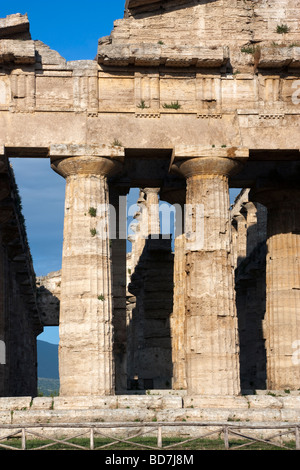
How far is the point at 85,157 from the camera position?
27734mm

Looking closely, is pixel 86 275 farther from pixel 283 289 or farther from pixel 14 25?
pixel 14 25

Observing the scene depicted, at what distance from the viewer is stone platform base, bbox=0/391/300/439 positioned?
24812mm

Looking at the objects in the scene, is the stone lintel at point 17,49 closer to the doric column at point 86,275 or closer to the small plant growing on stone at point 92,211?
the doric column at point 86,275

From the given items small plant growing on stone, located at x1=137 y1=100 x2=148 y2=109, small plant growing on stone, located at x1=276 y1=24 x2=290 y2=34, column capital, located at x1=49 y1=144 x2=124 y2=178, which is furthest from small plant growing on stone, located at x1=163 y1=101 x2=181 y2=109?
small plant growing on stone, located at x1=276 y1=24 x2=290 y2=34

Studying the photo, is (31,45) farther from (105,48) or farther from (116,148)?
(116,148)

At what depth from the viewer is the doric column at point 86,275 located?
86.5 feet

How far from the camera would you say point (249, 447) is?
21188 millimetres

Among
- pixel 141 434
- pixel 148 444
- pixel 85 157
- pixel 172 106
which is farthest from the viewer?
pixel 172 106

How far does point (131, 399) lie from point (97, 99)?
944cm

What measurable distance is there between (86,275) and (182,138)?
5.34 metres

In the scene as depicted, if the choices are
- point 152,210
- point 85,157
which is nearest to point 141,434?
point 85,157

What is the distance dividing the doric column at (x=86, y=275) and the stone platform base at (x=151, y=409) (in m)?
0.72

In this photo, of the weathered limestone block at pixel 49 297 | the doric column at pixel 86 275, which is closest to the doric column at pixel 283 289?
the doric column at pixel 86 275
